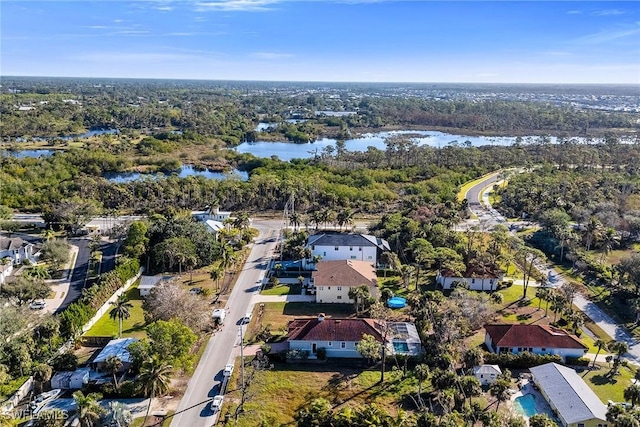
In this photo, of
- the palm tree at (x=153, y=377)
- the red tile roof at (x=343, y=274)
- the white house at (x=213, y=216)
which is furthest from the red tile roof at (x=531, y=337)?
the white house at (x=213, y=216)

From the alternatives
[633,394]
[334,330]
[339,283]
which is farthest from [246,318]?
[633,394]

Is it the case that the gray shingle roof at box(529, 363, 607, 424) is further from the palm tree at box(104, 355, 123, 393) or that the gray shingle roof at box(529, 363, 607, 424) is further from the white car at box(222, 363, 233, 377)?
the palm tree at box(104, 355, 123, 393)

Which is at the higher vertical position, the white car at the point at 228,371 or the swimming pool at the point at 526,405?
the white car at the point at 228,371

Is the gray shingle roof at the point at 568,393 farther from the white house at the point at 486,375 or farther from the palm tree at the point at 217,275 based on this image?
the palm tree at the point at 217,275

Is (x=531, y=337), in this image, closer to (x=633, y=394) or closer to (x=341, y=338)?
(x=633, y=394)

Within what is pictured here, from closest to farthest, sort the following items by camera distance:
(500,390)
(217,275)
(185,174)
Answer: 1. (500,390)
2. (217,275)
3. (185,174)

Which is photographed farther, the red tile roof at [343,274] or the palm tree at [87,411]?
the red tile roof at [343,274]

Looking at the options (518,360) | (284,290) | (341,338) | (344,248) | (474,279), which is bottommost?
(284,290)
